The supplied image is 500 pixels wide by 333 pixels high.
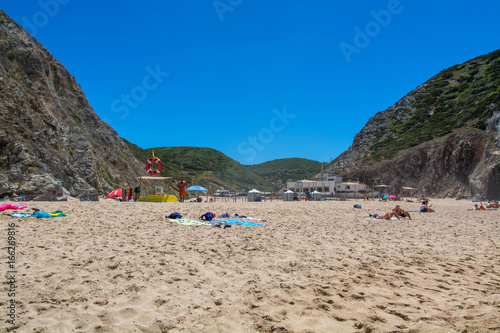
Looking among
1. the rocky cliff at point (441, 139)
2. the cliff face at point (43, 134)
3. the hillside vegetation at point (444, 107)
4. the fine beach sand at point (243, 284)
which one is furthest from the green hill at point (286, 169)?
the fine beach sand at point (243, 284)

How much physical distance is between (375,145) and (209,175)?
3916 cm

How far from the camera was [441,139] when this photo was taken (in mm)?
44906

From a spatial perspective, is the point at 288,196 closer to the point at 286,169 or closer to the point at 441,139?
the point at 441,139

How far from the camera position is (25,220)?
6895mm

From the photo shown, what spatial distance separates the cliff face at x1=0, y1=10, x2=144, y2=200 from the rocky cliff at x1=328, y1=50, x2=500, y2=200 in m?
31.6

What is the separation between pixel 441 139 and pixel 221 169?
57121 mm

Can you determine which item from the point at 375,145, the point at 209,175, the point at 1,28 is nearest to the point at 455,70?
the point at 375,145

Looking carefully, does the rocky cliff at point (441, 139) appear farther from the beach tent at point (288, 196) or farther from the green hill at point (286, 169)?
the green hill at point (286, 169)

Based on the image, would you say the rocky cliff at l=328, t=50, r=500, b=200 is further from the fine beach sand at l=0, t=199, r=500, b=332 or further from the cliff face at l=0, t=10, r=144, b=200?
the cliff face at l=0, t=10, r=144, b=200

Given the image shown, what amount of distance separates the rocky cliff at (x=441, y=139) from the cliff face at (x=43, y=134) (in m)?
31.6

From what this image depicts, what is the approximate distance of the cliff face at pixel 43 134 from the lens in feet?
42.4

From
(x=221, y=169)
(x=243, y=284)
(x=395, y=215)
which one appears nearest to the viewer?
(x=243, y=284)

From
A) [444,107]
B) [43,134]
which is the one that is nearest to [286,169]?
[444,107]

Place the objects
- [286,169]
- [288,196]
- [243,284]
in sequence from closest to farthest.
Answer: [243,284], [288,196], [286,169]
